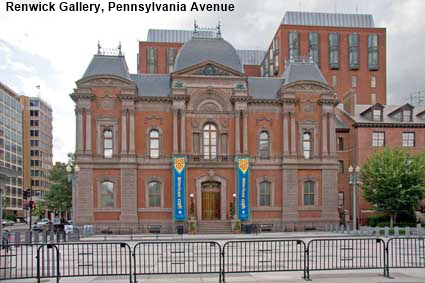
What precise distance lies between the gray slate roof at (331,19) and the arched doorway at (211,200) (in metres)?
49.5

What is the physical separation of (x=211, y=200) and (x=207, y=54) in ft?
43.8

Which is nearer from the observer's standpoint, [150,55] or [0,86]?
[150,55]

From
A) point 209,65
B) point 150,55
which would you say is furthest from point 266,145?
point 150,55

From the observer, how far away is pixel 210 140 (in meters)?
43.8

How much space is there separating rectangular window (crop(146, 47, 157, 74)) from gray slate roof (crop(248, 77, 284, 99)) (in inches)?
1740

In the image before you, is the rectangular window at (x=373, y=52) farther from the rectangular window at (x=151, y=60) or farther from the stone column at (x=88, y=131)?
the stone column at (x=88, y=131)

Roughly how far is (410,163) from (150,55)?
5644 cm

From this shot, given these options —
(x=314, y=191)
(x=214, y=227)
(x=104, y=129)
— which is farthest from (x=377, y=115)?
(x=104, y=129)

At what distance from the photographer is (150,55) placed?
8744 cm

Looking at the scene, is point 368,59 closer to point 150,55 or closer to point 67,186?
point 150,55

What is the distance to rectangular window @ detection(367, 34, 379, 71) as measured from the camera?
79188 mm

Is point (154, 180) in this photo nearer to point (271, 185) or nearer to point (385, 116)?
point (271, 185)

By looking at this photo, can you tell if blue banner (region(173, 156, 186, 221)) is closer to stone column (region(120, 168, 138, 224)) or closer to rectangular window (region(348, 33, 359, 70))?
stone column (region(120, 168, 138, 224))

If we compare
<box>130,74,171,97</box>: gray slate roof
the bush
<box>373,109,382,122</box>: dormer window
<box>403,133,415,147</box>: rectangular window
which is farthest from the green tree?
<box>130,74,171,97</box>: gray slate roof
